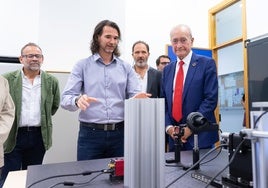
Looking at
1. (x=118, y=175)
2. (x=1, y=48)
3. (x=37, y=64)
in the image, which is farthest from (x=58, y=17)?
(x=118, y=175)

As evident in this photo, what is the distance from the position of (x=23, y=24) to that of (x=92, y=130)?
2490 mm

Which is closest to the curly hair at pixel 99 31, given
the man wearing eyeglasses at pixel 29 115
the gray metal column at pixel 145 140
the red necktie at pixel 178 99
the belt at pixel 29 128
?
the red necktie at pixel 178 99

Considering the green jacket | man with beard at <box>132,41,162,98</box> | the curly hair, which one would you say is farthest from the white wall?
the curly hair

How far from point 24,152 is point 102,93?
1.07 m

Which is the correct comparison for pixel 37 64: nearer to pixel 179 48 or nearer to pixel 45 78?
pixel 45 78

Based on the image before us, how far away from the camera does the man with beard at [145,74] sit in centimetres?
226

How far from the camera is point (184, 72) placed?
1.60 m

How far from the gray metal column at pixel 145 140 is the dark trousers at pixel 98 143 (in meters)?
0.80

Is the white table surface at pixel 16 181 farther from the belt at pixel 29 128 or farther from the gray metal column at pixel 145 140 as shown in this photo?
the belt at pixel 29 128

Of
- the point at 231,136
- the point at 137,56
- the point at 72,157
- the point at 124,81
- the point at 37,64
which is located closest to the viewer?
the point at 231,136

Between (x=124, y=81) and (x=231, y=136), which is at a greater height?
(x=124, y=81)

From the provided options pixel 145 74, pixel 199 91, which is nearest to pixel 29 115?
pixel 145 74

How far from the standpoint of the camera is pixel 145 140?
0.54 meters

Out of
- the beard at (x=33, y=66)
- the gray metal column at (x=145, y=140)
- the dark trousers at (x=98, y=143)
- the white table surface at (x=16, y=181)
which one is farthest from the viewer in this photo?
the beard at (x=33, y=66)
